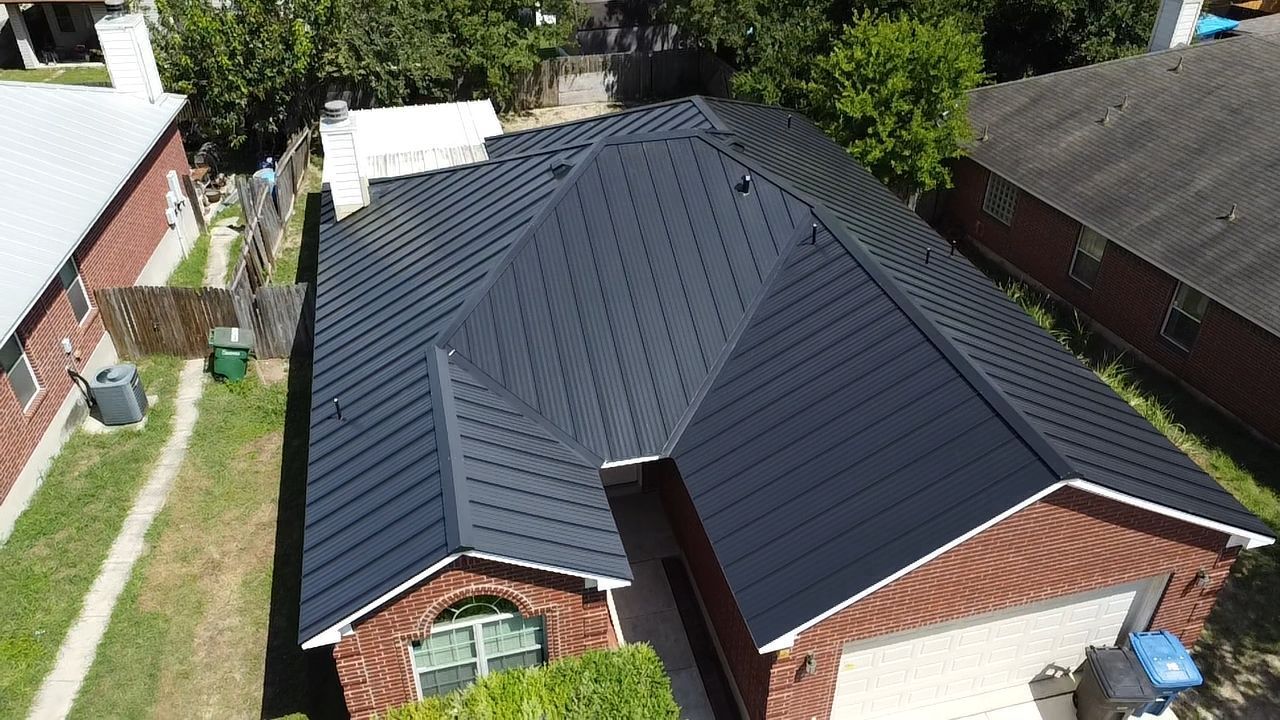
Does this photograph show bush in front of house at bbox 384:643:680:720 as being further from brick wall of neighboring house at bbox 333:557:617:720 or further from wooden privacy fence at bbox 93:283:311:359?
wooden privacy fence at bbox 93:283:311:359

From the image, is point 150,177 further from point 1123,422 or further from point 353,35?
point 1123,422

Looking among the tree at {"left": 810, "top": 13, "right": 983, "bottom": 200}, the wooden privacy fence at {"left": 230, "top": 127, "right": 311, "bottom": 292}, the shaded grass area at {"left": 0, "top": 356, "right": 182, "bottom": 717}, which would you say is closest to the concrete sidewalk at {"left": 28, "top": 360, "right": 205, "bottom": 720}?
the shaded grass area at {"left": 0, "top": 356, "right": 182, "bottom": 717}

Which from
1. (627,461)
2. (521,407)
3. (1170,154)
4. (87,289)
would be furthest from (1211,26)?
(87,289)

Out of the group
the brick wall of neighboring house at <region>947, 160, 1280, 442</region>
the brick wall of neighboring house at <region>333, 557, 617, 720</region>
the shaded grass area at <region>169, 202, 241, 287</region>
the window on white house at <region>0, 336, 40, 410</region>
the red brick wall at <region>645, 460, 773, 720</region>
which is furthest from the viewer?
the shaded grass area at <region>169, 202, 241, 287</region>

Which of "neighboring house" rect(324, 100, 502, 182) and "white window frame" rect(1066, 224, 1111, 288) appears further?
"white window frame" rect(1066, 224, 1111, 288)

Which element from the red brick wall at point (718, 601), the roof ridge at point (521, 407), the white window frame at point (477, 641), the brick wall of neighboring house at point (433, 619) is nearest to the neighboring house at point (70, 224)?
the roof ridge at point (521, 407)

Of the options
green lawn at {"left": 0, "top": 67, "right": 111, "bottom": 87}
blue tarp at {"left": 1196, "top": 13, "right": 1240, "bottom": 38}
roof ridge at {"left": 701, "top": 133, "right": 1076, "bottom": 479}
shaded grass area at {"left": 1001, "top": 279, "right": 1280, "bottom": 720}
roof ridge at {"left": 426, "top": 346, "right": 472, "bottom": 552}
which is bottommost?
shaded grass area at {"left": 1001, "top": 279, "right": 1280, "bottom": 720}
